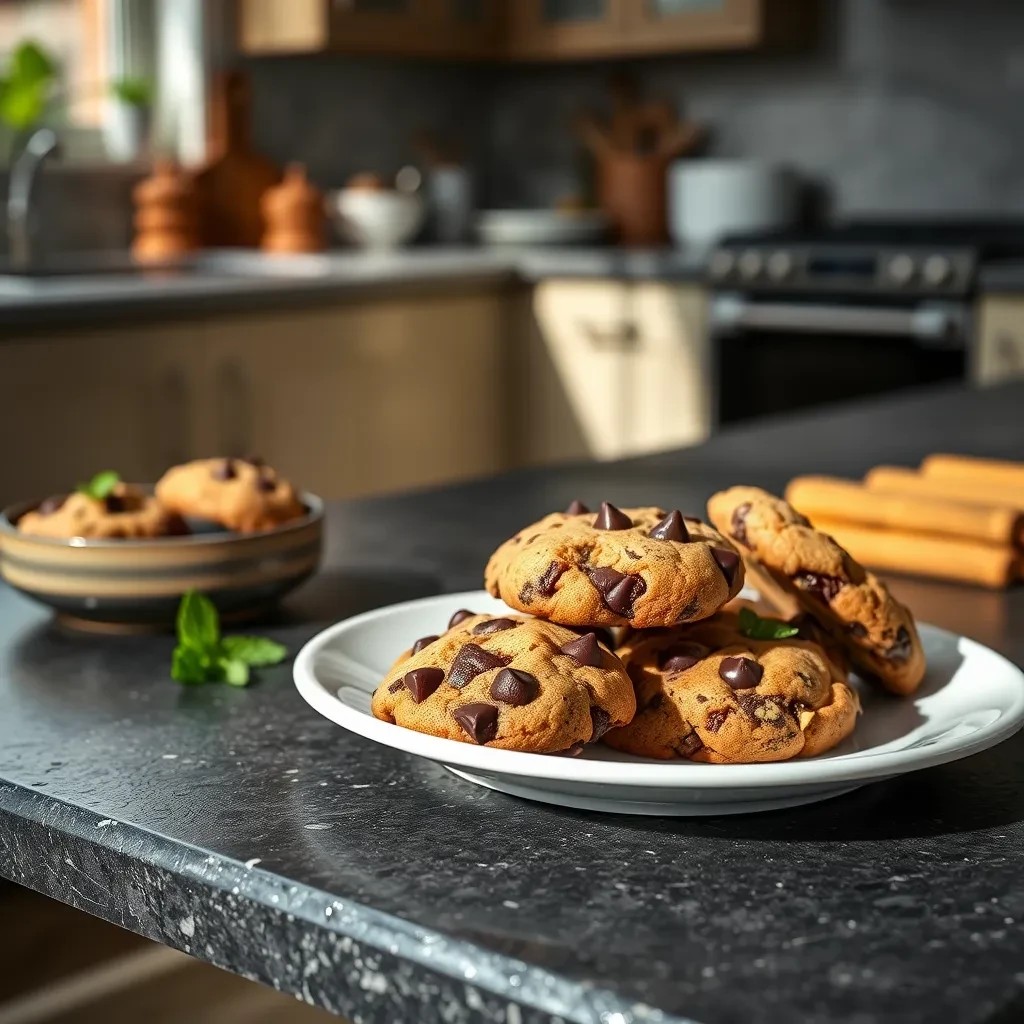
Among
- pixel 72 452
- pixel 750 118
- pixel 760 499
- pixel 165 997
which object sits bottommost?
pixel 165 997

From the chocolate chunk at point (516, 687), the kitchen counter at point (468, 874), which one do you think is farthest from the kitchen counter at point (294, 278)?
the chocolate chunk at point (516, 687)

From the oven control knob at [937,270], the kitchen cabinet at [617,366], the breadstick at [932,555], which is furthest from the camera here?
the kitchen cabinet at [617,366]

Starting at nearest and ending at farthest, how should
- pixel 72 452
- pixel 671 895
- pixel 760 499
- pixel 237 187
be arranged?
pixel 671 895, pixel 760 499, pixel 72 452, pixel 237 187

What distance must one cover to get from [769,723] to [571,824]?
9 cm

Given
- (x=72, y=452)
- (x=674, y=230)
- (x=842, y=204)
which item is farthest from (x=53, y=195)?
(x=842, y=204)

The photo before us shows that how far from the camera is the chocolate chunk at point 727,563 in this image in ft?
2.28

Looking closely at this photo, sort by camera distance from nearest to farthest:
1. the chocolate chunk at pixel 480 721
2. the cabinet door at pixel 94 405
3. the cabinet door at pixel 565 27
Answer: the chocolate chunk at pixel 480 721, the cabinet door at pixel 94 405, the cabinet door at pixel 565 27

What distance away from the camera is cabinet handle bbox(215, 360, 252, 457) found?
10.5ft

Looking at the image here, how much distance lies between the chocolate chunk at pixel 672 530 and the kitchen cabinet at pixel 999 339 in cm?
270

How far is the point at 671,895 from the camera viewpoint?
60cm

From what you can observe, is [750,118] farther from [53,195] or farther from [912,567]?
[912,567]

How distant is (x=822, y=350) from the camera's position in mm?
3613

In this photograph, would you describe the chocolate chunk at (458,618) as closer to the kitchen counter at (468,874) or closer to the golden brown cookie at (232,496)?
the kitchen counter at (468,874)

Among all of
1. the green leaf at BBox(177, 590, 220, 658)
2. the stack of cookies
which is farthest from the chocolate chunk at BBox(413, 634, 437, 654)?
the green leaf at BBox(177, 590, 220, 658)
